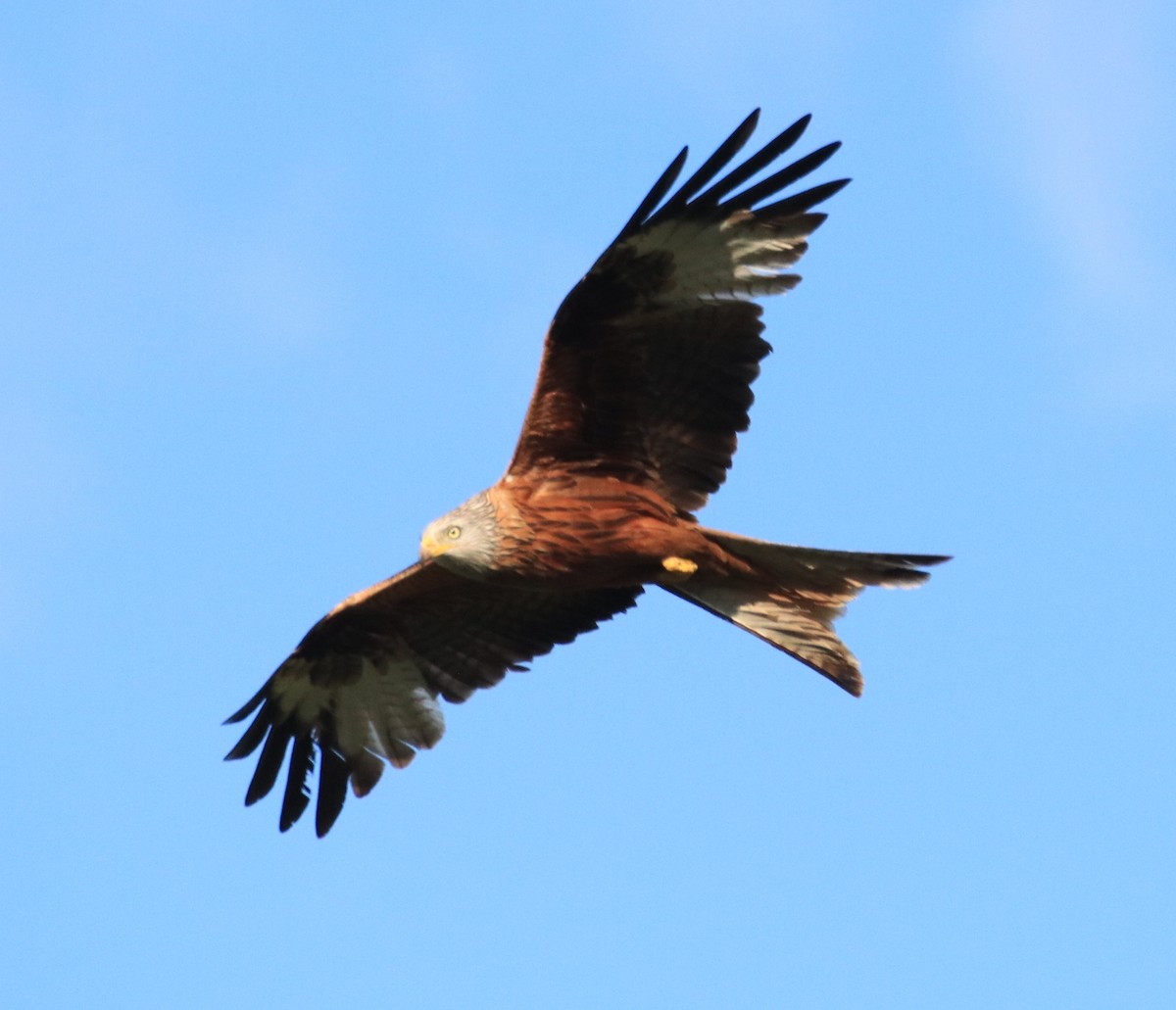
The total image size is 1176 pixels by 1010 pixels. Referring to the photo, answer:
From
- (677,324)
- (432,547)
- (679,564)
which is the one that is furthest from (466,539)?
(677,324)

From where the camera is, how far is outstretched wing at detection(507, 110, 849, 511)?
32.6ft

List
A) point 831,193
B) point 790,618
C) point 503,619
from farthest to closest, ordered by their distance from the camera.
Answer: point 503,619 < point 790,618 < point 831,193

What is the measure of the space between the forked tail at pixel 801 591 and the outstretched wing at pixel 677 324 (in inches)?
23.1

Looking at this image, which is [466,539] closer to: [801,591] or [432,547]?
[432,547]

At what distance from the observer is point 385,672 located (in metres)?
11.8

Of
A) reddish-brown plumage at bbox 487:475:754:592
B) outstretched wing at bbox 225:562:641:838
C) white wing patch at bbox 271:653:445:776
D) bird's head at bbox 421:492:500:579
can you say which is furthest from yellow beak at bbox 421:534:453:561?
white wing patch at bbox 271:653:445:776

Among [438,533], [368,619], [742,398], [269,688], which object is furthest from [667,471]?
[269,688]

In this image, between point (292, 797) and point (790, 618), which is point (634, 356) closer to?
point (790, 618)

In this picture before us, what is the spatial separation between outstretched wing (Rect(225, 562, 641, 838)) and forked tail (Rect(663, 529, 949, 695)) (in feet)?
2.86

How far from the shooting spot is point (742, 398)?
33.5ft

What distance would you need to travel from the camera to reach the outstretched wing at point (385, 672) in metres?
11.5

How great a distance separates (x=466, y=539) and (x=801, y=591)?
5.93ft

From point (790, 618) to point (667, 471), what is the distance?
1.02 meters

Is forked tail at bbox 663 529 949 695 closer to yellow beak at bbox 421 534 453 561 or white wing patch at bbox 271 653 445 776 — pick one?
yellow beak at bbox 421 534 453 561
